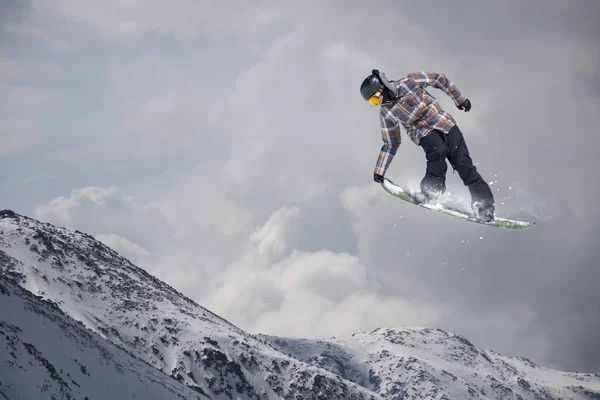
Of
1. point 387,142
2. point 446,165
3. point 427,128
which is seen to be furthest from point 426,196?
point 427,128

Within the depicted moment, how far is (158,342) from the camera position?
110625mm

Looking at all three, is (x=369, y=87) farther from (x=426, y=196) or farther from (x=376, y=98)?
(x=426, y=196)

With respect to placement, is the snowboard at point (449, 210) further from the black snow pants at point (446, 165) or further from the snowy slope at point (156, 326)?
the snowy slope at point (156, 326)

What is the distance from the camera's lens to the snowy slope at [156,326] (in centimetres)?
10506

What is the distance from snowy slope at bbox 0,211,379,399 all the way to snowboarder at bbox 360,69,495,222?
91983 millimetres

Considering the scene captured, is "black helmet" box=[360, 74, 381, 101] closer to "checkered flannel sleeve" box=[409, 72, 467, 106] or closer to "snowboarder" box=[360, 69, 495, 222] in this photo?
"snowboarder" box=[360, 69, 495, 222]

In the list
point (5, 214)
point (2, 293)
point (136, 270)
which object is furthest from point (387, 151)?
point (5, 214)

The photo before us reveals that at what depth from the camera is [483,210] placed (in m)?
15.5

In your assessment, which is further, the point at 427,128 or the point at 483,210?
the point at 483,210

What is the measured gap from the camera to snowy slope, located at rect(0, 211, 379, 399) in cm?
10506

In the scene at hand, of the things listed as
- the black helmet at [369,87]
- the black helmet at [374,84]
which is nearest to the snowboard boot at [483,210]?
the black helmet at [374,84]

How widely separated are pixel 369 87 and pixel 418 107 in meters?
1.54

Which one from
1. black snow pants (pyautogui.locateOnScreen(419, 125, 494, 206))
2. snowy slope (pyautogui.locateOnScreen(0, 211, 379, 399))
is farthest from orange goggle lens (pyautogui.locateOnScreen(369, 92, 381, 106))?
snowy slope (pyautogui.locateOnScreen(0, 211, 379, 399))

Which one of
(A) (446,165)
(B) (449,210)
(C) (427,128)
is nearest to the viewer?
(C) (427,128)
